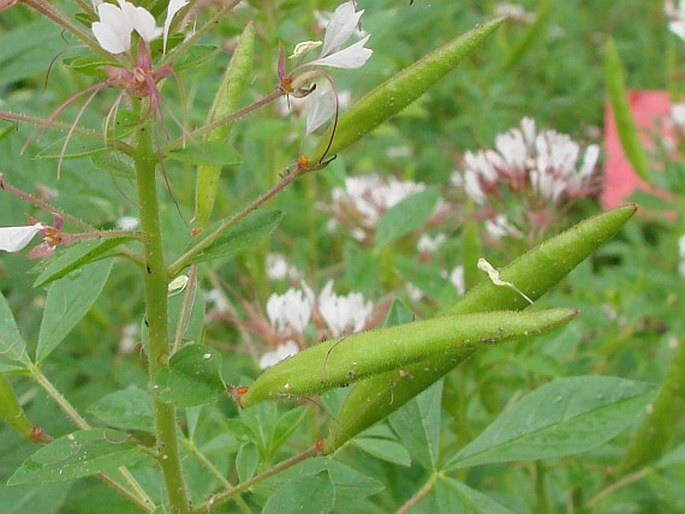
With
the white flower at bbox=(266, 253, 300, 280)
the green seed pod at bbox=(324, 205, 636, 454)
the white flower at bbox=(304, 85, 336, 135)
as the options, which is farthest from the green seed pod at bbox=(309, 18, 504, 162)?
the white flower at bbox=(266, 253, 300, 280)

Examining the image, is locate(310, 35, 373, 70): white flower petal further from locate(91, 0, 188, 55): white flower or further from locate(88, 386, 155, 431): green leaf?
locate(88, 386, 155, 431): green leaf

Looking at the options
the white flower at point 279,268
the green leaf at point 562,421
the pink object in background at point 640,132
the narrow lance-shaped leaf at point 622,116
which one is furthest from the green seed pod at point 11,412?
the pink object in background at point 640,132

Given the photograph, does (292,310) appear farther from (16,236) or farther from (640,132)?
(640,132)

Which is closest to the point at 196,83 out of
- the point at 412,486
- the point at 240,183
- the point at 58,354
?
the point at 240,183

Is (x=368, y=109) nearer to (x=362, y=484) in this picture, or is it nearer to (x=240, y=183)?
(x=362, y=484)

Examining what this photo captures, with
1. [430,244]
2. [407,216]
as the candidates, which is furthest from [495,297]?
[430,244]
